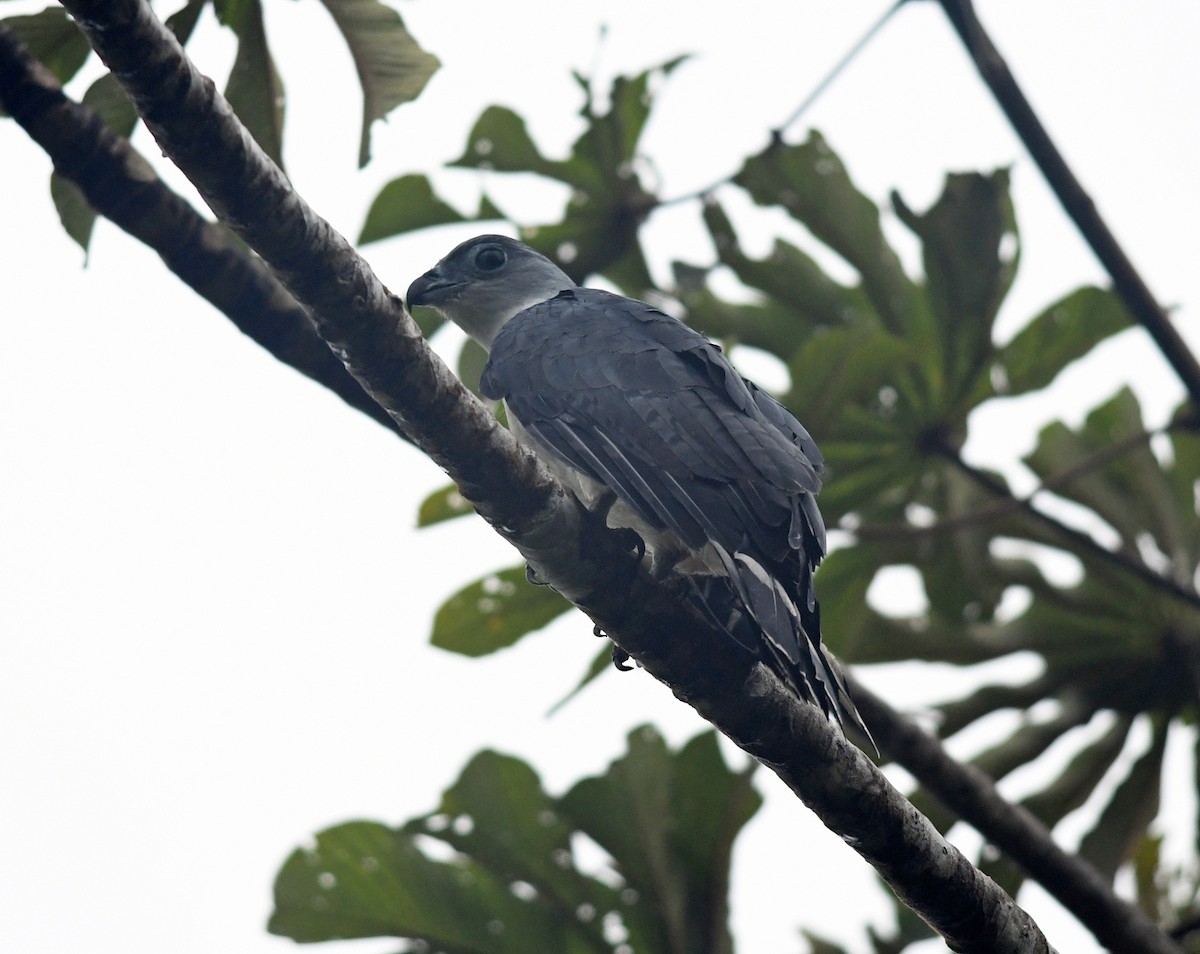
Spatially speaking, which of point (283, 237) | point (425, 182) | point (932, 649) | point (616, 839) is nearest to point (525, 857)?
point (616, 839)

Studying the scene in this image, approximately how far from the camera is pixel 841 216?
525 cm

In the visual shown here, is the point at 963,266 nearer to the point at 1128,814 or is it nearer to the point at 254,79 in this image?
the point at 1128,814

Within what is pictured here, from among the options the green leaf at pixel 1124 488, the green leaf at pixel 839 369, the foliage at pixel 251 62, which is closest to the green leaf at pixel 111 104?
the foliage at pixel 251 62

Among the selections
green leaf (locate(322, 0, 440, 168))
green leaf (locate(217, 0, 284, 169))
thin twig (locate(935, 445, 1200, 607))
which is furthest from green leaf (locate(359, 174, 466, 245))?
thin twig (locate(935, 445, 1200, 607))

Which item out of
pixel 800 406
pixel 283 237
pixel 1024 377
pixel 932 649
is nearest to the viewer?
pixel 283 237

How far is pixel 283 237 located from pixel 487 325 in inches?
87.5

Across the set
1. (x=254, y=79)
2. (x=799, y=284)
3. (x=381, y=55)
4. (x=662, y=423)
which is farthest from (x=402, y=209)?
(x=662, y=423)

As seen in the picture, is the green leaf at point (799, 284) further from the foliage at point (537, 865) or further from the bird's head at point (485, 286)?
the foliage at point (537, 865)

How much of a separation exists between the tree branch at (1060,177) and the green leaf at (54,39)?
8.76 feet

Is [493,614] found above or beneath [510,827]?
above

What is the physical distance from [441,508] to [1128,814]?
3.11 meters

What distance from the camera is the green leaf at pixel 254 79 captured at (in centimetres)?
376

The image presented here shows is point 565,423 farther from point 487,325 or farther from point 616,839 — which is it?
A: point 616,839

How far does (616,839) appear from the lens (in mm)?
4902
